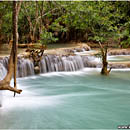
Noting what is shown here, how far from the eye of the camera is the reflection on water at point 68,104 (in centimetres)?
499

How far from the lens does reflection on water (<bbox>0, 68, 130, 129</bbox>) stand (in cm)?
499

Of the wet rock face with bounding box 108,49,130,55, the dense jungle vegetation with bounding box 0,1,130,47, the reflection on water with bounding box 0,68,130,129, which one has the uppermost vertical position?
the dense jungle vegetation with bounding box 0,1,130,47

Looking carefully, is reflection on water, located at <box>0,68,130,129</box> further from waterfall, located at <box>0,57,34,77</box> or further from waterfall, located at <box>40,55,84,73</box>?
waterfall, located at <box>40,55,84,73</box>

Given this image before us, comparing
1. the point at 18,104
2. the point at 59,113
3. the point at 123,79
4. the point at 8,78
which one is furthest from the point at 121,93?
the point at 8,78

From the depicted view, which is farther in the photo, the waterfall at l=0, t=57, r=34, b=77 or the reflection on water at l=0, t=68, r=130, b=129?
the waterfall at l=0, t=57, r=34, b=77

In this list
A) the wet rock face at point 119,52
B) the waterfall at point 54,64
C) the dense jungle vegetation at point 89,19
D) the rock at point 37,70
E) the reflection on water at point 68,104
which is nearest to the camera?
the reflection on water at point 68,104

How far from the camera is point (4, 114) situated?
527cm

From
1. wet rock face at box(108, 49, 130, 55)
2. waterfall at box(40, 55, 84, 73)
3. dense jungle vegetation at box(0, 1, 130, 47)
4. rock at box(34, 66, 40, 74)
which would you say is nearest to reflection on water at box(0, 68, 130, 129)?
rock at box(34, 66, 40, 74)

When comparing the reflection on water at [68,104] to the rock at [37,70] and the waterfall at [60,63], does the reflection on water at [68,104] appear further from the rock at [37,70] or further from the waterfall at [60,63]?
the waterfall at [60,63]

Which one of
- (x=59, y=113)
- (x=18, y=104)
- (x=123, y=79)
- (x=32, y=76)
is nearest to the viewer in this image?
(x=59, y=113)

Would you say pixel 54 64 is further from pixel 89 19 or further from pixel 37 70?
pixel 89 19

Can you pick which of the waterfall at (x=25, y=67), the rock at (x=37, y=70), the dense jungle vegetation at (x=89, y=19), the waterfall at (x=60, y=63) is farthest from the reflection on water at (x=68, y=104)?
the dense jungle vegetation at (x=89, y=19)

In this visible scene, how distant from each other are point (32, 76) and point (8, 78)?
6.91 m

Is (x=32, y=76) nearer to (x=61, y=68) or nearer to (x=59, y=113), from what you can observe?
(x=61, y=68)
